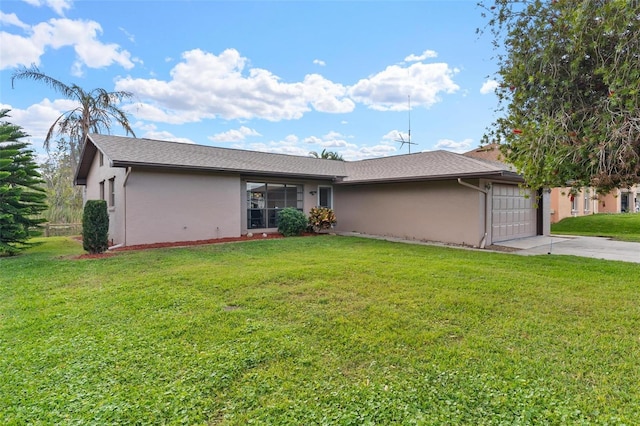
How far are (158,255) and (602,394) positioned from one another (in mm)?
9063

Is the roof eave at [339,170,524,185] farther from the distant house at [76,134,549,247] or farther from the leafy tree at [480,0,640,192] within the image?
the leafy tree at [480,0,640,192]

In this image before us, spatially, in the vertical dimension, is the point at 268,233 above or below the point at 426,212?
below

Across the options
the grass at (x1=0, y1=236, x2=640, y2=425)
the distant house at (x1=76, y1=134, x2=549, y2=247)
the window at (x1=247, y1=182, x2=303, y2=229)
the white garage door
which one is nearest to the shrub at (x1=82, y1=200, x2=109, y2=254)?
the distant house at (x1=76, y1=134, x2=549, y2=247)

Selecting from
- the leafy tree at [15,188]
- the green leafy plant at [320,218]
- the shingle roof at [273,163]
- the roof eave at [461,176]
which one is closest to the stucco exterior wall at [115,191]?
the shingle roof at [273,163]

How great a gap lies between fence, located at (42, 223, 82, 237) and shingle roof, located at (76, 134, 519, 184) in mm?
3099

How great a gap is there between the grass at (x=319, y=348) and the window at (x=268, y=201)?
23.2 ft

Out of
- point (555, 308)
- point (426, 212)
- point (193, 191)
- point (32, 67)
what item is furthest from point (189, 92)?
point (555, 308)

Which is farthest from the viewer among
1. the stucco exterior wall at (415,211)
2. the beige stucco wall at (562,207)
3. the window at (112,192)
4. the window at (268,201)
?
the beige stucco wall at (562,207)

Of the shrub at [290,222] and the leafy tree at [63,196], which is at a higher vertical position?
the leafy tree at [63,196]

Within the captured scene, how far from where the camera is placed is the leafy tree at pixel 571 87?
354 cm

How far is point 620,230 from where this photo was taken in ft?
55.2

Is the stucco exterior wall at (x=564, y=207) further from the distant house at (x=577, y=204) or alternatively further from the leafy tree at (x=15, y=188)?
the leafy tree at (x=15, y=188)

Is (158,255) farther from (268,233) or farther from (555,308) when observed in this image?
(555,308)

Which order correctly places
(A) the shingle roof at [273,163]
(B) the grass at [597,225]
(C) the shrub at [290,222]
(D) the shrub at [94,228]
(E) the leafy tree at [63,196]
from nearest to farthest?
(D) the shrub at [94,228], (A) the shingle roof at [273,163], (C) the shrub at [290,222], (B) the grass at [597,225], (E) the leafy tree at [63,196]
